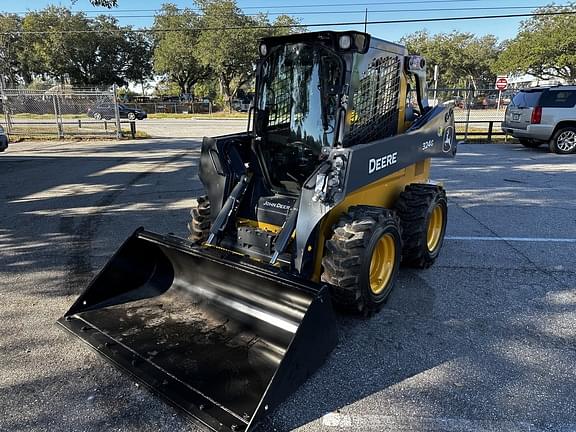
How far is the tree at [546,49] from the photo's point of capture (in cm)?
3828

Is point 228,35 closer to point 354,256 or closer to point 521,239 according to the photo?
point 521,239

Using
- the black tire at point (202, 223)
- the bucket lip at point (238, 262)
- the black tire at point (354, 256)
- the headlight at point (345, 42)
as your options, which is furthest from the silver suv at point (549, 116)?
the bucket lip at point (238, 262)

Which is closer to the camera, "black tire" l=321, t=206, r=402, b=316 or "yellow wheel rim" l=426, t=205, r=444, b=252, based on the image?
"black tire" l=321, t=206, r=402, b=316

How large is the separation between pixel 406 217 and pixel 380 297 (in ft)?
3.60

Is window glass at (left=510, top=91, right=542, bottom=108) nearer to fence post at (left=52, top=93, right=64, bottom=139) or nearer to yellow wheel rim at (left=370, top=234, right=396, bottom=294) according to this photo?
yellow wheel rim at (left=370, top=234, right=396, bottom=294)

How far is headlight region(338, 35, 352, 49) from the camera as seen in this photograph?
3598 millimetres

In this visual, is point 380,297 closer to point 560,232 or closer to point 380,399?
point 380,399

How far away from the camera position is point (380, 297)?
12.4 ft

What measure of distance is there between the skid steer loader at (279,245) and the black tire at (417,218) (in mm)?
14

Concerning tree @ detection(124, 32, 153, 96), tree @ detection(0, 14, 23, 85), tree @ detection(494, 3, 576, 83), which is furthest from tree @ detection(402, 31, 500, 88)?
tree @ detection(0, 14, 23, 85)

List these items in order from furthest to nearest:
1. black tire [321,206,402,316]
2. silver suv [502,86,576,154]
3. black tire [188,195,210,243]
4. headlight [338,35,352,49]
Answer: silver suv [502,86,576,154] → black tire [188,195,210,243] → headlight [338,35,352,49] → black tire [321,206,402,316]

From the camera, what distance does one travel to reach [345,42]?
3.61 metres

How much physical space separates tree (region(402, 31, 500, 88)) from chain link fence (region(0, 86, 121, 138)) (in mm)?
48415

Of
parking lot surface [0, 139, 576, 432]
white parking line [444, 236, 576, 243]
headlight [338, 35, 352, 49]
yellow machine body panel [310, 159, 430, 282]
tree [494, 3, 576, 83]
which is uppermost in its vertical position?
tree [494, 3, 576, 83]
